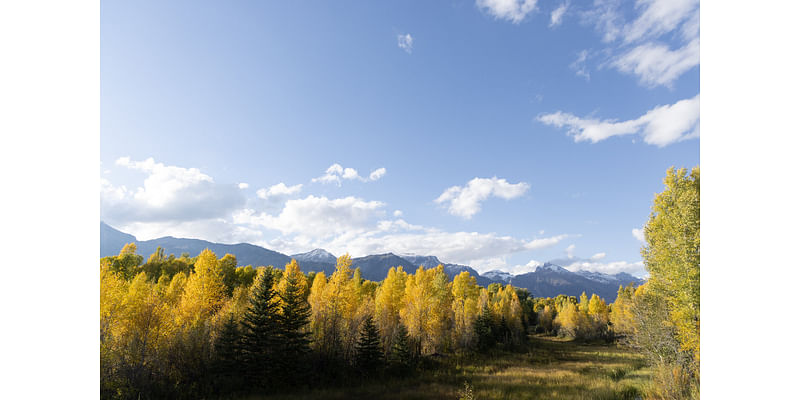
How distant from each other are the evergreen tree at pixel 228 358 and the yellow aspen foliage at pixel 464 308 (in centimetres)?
2549

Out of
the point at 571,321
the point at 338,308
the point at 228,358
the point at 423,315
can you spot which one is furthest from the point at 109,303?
the point at 571,321

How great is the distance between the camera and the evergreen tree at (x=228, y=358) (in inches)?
691

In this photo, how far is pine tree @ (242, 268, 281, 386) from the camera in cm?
1814

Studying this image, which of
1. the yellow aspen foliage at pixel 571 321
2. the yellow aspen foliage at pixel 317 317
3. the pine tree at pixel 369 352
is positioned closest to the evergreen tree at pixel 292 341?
the yellow aspen foliage at pixel 317 317

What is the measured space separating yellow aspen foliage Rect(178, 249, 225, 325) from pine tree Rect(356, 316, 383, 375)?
11474mm

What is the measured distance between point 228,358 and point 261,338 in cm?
215

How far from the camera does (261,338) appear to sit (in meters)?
18.9

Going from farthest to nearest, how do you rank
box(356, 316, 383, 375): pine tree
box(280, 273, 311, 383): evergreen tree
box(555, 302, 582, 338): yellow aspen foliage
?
box(555, 302, 582, 338): yellow aspen foliage → box(356, 316, 383, 375): pine tree → box(280, 273, 311, 383): evergreen tree

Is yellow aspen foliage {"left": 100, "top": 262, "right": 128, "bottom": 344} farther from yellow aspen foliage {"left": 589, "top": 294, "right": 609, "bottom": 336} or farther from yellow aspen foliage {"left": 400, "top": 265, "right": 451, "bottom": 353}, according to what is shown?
yellow aspen foliage {"left": 589, "top": 294, "right": 609, "bottom": 336}

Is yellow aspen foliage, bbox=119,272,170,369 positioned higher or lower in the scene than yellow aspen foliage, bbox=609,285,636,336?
higher

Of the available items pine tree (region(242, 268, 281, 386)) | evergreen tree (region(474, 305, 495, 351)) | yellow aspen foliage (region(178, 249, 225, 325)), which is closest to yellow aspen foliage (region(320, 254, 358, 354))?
pine tree (region(242, 268, 281, 386))

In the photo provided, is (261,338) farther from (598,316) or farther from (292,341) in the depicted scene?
(598,316)
